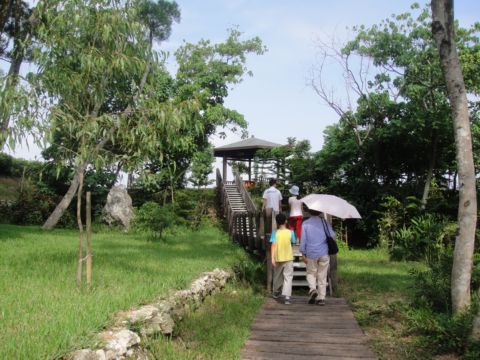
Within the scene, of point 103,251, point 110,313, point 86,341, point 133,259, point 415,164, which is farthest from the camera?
point 415,164

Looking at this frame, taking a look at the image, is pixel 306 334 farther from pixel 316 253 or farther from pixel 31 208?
pixel 31 208

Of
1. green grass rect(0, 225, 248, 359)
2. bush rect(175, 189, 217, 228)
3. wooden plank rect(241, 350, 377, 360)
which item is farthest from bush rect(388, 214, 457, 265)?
bush rect(175, 189, 217, 228)

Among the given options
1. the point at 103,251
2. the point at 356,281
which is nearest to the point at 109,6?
the point at 103,251

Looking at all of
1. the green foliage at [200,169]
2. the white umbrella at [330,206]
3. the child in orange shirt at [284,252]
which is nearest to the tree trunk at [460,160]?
the white umbrella at [330,206]

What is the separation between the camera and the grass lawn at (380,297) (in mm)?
5293

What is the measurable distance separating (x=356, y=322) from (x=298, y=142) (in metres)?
16.8

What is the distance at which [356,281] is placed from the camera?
9.81 meters

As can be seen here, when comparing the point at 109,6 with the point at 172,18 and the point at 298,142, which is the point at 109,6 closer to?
the point at 298,142

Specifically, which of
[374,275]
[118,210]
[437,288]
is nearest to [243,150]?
[118,210]

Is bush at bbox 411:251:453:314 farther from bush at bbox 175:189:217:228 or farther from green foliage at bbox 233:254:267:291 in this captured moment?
bush at bbox 175:189:217:228

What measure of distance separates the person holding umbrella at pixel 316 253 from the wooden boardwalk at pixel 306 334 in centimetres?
26

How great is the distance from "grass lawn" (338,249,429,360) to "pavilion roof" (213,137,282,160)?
38.8 feet

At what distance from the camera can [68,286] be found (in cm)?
625

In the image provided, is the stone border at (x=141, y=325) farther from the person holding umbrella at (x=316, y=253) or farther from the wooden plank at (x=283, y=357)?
the person holding umbrella at (x=316, y=253)
